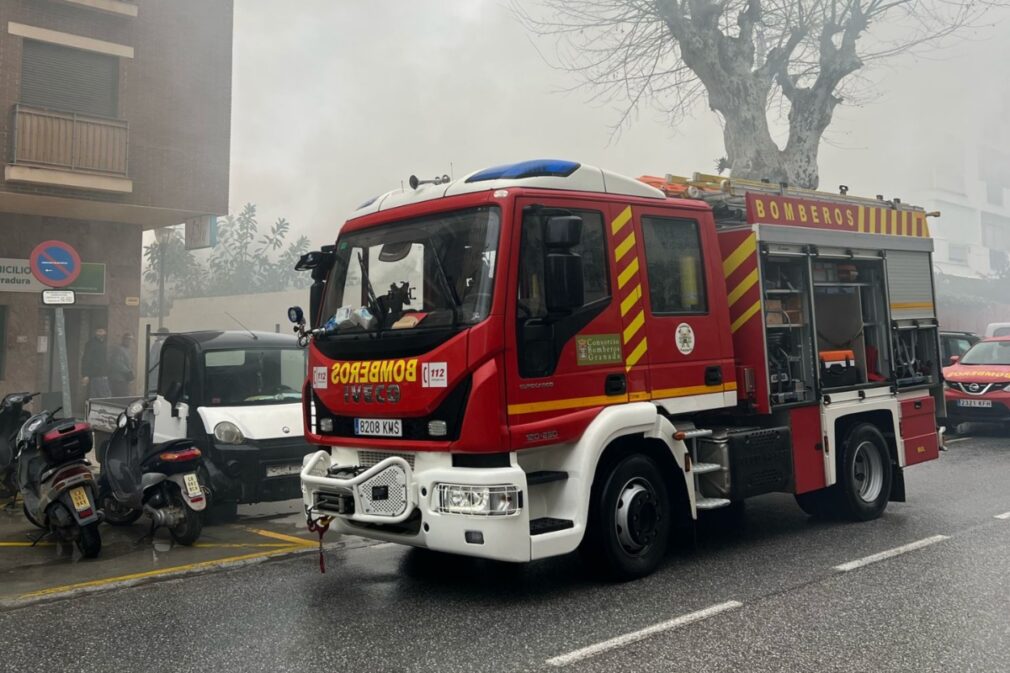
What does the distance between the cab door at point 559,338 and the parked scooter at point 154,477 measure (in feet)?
10.6

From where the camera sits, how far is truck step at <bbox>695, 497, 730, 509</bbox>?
5.88m

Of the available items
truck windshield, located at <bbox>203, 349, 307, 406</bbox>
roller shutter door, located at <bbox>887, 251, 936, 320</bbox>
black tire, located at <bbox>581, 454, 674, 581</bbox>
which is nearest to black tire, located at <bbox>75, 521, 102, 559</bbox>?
truck windshield, located at <bbox>203, 349, 307, 406</bbox>

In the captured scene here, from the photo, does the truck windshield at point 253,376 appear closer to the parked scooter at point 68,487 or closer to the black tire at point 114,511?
the black tire at point 114,511

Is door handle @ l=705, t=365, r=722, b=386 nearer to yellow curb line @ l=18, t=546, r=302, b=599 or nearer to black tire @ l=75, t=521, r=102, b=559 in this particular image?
yellow curb line @ l=18, t=546, r=302, b=599

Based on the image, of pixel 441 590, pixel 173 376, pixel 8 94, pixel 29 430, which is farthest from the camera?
pixel 8 94

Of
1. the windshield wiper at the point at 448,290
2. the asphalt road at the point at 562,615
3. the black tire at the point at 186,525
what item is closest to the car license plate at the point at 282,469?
the black tire at the point at 186,525

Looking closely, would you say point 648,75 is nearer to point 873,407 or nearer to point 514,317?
point 873,407

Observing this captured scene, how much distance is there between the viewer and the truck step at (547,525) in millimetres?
4961

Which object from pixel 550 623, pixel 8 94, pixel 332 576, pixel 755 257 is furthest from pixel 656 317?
pixel 8 94

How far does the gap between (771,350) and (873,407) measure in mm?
1484

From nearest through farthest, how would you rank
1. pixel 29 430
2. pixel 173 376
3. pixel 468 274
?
pixel 468 274 < pixel 29 430 < pixel 173 376

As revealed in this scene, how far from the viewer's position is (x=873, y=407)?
750 cm

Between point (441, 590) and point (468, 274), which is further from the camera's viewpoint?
point (441, 590)

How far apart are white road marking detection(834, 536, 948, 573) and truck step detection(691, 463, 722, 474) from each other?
3.16 feet
